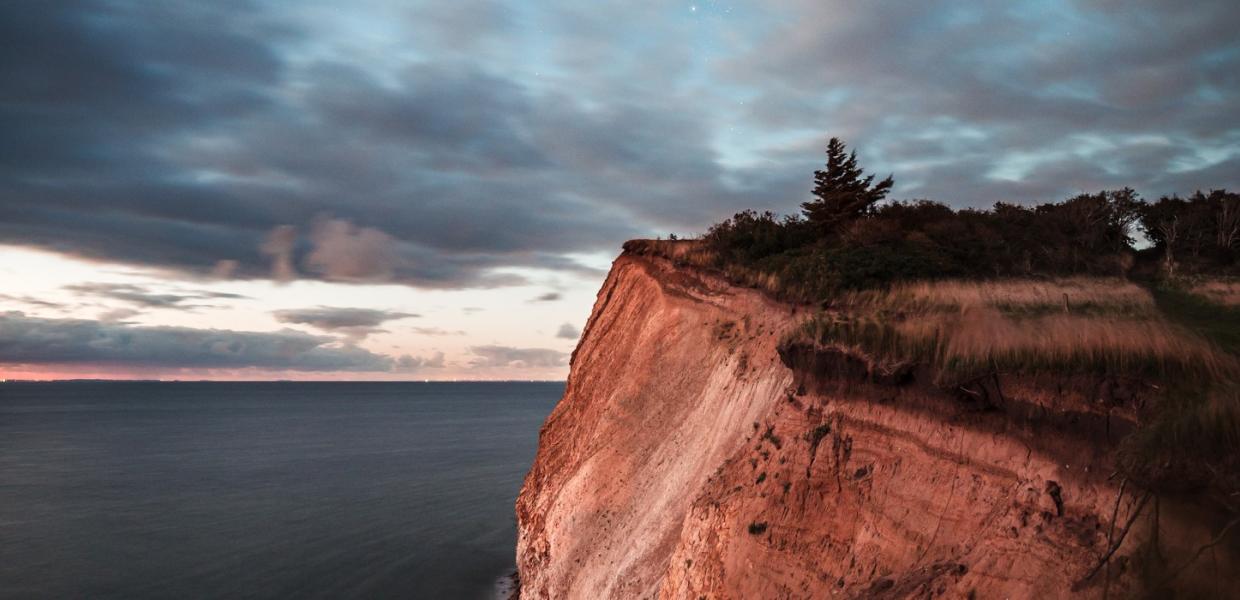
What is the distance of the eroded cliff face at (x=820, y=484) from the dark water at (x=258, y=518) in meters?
9.82

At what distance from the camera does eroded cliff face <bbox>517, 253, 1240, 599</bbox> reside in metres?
8.06

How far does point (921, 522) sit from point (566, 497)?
468 inches

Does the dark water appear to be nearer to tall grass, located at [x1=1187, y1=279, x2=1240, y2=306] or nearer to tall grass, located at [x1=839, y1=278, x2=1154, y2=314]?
tall grass, located at [x1=839, y1=278, x2=1154, y2=314]

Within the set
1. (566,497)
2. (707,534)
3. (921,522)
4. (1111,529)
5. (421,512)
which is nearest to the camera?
(1111,529)

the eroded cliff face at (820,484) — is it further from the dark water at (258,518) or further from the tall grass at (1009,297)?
the dark water at (258,518)

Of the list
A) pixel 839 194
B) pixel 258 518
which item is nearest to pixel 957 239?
pixel 839 194

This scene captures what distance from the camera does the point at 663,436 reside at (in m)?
17.9

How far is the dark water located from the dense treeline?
55.2ft

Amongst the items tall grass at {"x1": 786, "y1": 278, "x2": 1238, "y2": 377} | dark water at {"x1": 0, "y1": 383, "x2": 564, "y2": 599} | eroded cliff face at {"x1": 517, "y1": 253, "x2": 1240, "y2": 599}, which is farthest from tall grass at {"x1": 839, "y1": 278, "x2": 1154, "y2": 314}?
dark water at {"x1": 0, "y1": 383, "x2": 564, "y2": 599}

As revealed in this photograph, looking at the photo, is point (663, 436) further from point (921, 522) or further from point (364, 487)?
point (364, 487)

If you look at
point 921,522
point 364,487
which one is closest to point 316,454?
point 364,487

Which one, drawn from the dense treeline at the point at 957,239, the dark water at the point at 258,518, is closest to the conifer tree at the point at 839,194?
the dense treeline at the point at 957,239

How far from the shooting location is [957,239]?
21.1 meters

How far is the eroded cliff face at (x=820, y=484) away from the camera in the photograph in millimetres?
8062
